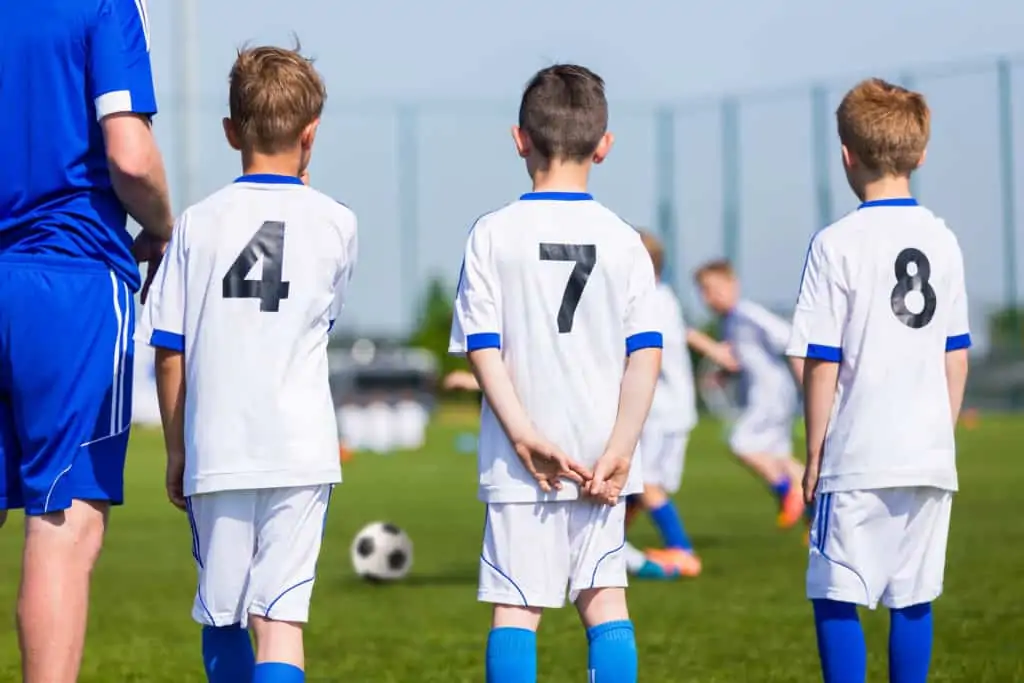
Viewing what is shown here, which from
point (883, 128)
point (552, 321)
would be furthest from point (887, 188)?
point (552, 321)

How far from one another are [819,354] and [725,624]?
296 centimetres

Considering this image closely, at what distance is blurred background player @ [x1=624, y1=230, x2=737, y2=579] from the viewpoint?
10.1 metres

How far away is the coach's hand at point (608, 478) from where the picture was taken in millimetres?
4625

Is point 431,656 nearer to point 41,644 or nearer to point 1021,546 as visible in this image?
point 41,644

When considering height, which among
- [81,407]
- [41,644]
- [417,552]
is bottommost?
[417,552]

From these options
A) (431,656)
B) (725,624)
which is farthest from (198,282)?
(725,624)

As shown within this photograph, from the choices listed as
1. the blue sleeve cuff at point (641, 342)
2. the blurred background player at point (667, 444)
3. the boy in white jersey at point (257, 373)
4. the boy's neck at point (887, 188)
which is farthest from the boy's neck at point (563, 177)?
the blurred background player at point (667, 444)

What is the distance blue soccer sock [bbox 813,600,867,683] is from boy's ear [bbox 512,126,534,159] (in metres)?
1.51

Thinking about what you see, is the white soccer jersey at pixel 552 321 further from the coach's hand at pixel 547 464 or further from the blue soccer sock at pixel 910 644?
the blue soccer sock at pixel 910 644

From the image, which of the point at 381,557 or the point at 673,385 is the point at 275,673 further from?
the point at 673,385

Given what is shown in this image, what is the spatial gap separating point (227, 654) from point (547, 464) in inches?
37.2

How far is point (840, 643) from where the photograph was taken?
16.4 feet

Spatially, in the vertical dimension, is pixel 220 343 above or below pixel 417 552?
above

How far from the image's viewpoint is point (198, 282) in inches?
171
